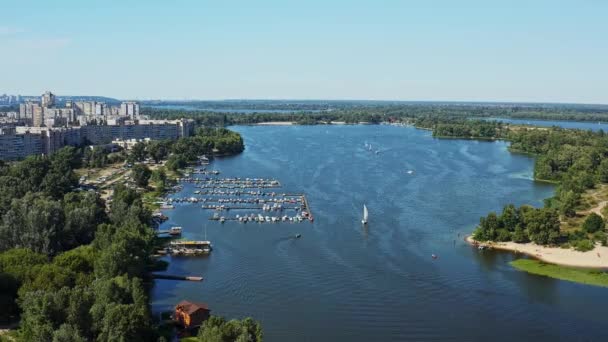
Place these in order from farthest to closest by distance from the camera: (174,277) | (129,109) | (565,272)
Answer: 1. (129,109)
2. (565,272)
3. (174,277)

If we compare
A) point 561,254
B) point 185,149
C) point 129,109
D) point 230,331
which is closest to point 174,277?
point 230,331

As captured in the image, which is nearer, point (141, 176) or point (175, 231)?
point (175, 231)

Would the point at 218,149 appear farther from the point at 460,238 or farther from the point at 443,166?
the point at 460,238

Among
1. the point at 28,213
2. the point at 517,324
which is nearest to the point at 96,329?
the point at 28,213

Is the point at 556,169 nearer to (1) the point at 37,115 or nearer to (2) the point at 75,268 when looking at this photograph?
(2) the point at 75,268

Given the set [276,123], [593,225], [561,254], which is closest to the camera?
[561,254]

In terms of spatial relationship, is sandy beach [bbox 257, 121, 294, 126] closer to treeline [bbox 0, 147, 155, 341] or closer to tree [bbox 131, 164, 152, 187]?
tree [bbox 131, 164, 152, 187]
